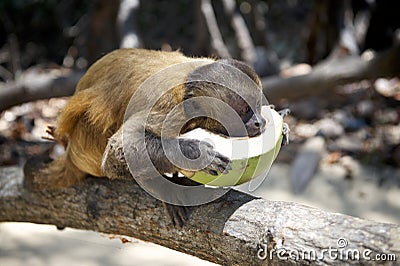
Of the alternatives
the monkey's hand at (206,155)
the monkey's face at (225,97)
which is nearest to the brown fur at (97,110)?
the monkey's face at (225,97)

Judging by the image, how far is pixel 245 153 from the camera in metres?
2.20

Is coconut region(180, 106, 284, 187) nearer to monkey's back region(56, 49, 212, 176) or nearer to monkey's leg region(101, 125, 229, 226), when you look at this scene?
monkey's leg region(101, 125, 229, 226)

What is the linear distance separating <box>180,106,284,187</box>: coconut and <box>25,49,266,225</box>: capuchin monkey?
38mm

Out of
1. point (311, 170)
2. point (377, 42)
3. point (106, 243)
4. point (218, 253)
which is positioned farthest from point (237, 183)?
point (377, 42)

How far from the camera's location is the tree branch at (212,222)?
6.35ft

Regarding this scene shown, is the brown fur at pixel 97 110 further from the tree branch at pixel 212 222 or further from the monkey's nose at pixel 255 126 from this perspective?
the monkey's nose at pixel 255 126

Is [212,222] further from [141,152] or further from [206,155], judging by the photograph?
[141,152]

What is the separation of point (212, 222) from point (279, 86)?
3.11 metres

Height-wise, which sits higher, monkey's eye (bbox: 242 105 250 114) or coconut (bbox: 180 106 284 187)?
monkey's eye (bbox: 242 105 250 114)

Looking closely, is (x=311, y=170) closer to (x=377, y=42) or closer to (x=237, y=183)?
(x=377, y=42)

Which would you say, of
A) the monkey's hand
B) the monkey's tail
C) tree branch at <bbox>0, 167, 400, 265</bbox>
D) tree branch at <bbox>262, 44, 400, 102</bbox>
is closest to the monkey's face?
the monkey's hand

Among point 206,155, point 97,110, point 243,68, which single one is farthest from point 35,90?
point 206,155

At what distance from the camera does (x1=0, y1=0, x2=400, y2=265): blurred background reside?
12.3 feet

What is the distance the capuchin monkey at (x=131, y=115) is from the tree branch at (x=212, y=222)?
0.12 m
